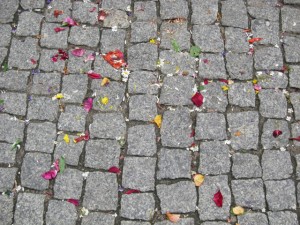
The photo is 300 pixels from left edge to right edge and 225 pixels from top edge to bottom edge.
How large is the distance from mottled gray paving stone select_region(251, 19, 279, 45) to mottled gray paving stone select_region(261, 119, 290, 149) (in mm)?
865

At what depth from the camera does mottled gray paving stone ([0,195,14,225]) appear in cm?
356

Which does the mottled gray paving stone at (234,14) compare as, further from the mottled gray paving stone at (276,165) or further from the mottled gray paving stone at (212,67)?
the mottled gray paving stone at (276,165)

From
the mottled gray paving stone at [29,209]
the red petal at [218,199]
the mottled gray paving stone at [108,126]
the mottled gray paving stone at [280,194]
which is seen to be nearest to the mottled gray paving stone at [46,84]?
the mottled gray paving stone at [108,126]

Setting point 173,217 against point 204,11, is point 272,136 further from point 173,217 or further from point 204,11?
point 204,11

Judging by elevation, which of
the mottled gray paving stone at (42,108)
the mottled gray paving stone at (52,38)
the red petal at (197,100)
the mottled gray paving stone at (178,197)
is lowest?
the mottled gray paving stone at (178,197)

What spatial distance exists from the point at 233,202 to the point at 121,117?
4.01 feet

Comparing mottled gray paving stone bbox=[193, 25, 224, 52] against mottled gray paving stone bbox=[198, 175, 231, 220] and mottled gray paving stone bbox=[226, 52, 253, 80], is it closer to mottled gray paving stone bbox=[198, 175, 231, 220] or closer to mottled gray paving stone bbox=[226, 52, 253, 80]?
mottled gray paving stone bbox=[226, 52, 253, 80]

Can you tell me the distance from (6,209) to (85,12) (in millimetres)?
2074

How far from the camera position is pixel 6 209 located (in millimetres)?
3592

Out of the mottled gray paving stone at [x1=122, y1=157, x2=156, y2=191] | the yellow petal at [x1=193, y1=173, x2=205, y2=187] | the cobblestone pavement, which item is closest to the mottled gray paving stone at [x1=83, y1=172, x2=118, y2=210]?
the cobblestone pavement

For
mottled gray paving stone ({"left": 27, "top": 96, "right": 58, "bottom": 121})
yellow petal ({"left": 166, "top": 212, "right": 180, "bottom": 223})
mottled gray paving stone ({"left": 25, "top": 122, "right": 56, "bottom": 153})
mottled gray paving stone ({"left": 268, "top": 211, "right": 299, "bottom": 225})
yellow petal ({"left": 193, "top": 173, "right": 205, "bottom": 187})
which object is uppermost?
mottled gray paving stone ({"left": 27, "top": 96, "right": 58, "bottom": 121})

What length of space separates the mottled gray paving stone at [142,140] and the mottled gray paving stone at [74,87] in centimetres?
57

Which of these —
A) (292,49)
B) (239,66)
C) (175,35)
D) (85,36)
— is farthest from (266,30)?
(85,36)

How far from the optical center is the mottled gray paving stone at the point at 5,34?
427cm
